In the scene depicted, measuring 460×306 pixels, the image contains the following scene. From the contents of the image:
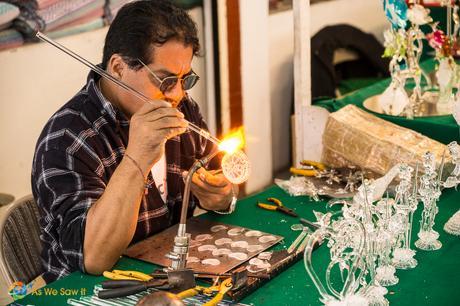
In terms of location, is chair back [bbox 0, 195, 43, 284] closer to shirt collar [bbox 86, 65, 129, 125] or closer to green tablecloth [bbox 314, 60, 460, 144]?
shirt collar [bbox 86, 65, 129, 125]

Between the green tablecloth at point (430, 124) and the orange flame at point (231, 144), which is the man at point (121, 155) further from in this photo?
the green tablecloth at point (430, 124)

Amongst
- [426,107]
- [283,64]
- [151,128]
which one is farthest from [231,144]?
[283,64]

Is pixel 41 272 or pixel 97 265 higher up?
pixel 97 265

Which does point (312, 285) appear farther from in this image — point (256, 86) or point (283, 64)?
point (283, 64)

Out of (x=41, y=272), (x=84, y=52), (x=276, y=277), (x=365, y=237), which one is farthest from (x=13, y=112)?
(x=365, y=237)

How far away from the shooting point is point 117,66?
2318 mm

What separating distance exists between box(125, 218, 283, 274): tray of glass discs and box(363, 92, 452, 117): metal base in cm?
134

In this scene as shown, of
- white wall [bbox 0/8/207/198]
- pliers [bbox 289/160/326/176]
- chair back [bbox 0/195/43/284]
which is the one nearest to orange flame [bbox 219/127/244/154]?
pliers [bbox 289/160/326/176]

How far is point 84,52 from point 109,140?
1656 millimetres

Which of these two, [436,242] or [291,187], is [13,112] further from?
[436,242]

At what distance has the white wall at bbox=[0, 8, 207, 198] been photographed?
345 centimetres

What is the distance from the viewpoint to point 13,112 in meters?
3.49

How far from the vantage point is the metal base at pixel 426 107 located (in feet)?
10.8

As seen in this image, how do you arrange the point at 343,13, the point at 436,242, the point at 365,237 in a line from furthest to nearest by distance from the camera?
1. the point at 343,13
2. the point at 436,242
3. the point at 365,237
